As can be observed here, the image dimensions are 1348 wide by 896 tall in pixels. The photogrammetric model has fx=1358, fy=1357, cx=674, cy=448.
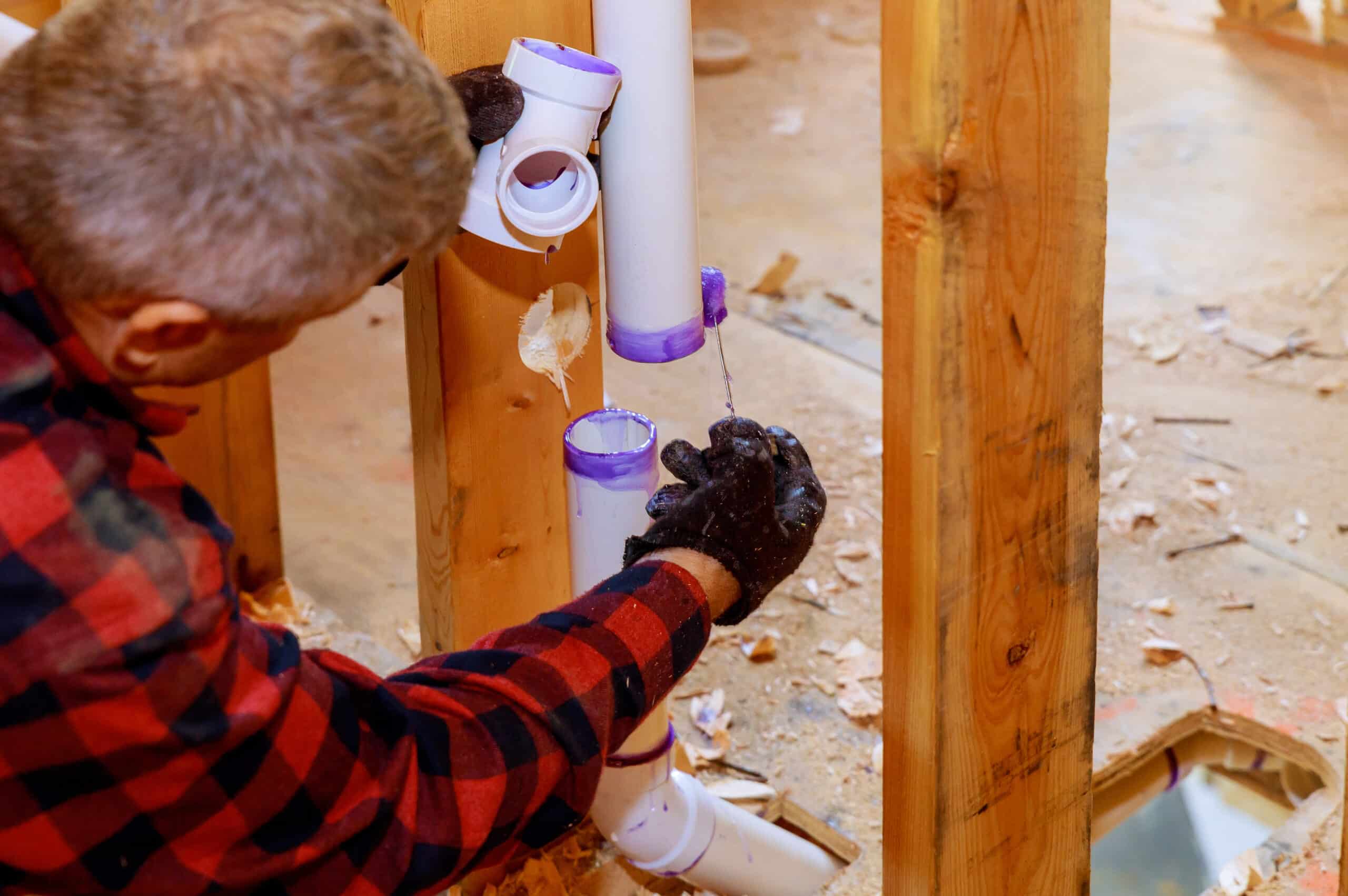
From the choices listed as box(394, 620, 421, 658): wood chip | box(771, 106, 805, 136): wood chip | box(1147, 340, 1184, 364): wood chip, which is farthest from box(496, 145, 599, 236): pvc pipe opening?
box(771, 106, 805, 136): wood chip

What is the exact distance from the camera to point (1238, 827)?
9.57 feet

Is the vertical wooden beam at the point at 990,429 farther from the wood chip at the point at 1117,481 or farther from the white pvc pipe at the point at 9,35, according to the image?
the wood chip at the point at 1117,481

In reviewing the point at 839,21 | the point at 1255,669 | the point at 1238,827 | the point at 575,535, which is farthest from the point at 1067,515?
the point at 839,21

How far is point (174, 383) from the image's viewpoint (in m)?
1.05

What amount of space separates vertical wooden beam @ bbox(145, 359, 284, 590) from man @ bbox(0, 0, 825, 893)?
1763 millimetres

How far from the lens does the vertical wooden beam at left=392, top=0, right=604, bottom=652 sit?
1.65 metres

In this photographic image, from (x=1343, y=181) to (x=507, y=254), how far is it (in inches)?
169

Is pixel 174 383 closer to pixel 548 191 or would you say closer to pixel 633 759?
pixel 548 191

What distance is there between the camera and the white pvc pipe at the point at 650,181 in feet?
5.12

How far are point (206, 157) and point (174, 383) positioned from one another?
0.21 m

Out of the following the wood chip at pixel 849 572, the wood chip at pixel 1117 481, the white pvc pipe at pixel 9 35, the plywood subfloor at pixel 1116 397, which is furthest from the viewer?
the wood chip at pixel 1117 481

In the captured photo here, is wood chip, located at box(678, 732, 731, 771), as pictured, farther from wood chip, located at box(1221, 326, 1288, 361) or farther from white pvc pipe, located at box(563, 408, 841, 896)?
wood chip, located at box(1221, 326, 1288, 361)

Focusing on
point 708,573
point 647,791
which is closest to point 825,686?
point 647,791

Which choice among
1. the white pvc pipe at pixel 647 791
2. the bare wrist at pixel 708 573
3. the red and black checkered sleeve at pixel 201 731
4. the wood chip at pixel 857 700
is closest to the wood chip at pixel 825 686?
the wood chip at pixel 857 700
